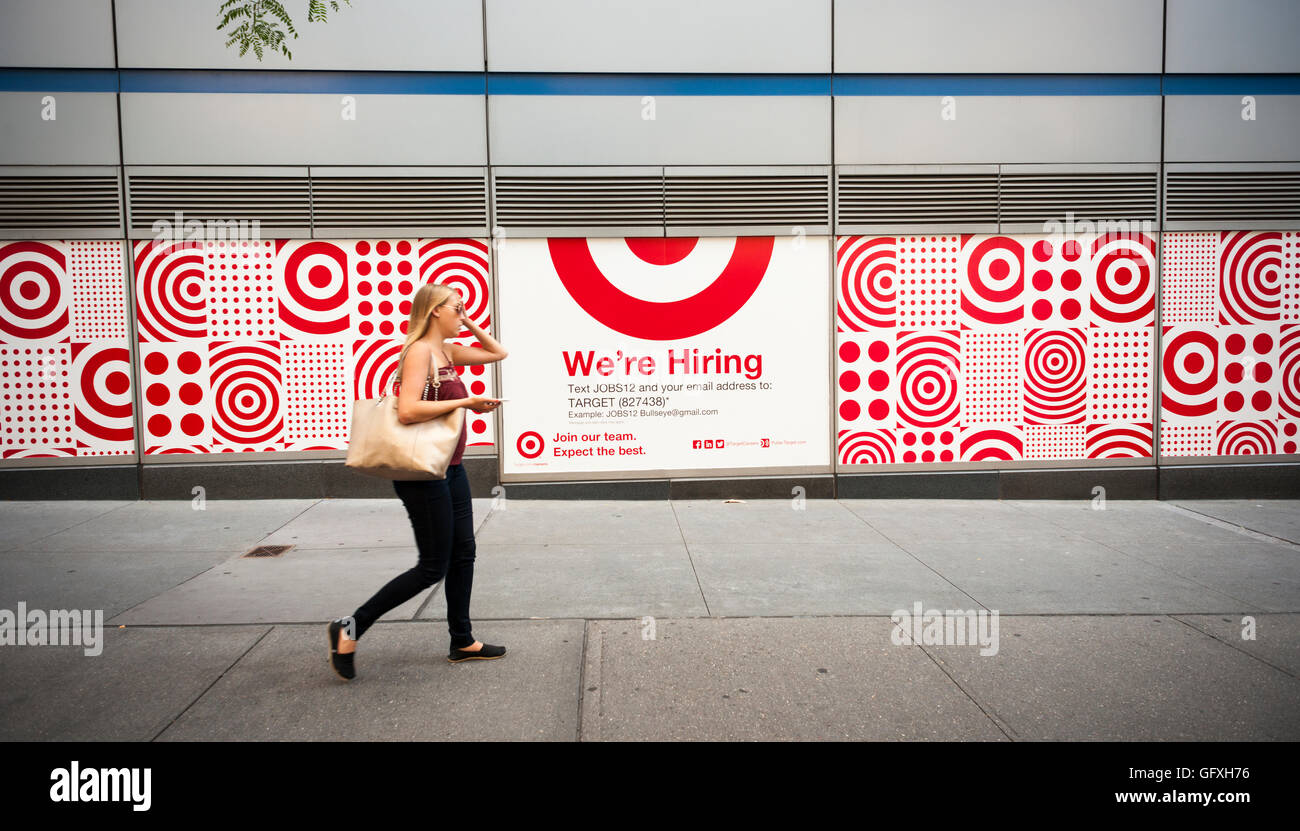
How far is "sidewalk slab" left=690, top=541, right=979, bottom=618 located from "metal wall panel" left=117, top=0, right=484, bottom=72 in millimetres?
5718

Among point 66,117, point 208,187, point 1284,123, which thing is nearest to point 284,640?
point 208,187

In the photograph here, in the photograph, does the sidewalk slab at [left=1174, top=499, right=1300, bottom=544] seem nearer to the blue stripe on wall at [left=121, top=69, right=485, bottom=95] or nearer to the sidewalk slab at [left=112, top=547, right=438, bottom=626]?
the sidewalk slab at [left=112, top=547, right=438, bottom=626]

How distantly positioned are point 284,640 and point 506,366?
4.31 metres

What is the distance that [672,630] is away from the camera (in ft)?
14.0

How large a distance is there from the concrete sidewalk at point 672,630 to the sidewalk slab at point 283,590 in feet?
0.09

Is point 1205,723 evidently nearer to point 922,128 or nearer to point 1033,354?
point 1033,354

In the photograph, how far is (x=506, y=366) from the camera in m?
8.02

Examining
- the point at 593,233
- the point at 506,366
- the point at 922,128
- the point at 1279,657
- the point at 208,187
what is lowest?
the point at 1279,657

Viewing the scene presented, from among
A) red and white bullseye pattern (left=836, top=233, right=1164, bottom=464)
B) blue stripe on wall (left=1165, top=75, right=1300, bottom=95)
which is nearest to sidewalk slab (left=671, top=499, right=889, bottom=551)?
red and white bullseye pattern (left=836, top=233, right=1164, bottom=464)

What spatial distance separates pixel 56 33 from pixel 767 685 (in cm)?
922

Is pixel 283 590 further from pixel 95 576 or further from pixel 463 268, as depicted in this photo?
pixel 463 268

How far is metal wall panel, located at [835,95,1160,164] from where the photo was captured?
8.00m

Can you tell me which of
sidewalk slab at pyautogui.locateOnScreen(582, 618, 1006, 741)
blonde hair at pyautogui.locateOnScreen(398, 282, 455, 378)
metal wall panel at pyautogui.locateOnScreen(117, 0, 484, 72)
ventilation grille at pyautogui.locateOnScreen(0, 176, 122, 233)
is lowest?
sidewalk slab at pyautogui.locateOnScreen(582, 618, 1006, 741)

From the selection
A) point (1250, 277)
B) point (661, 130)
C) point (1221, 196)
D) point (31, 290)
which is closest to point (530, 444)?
point (661, 130)
